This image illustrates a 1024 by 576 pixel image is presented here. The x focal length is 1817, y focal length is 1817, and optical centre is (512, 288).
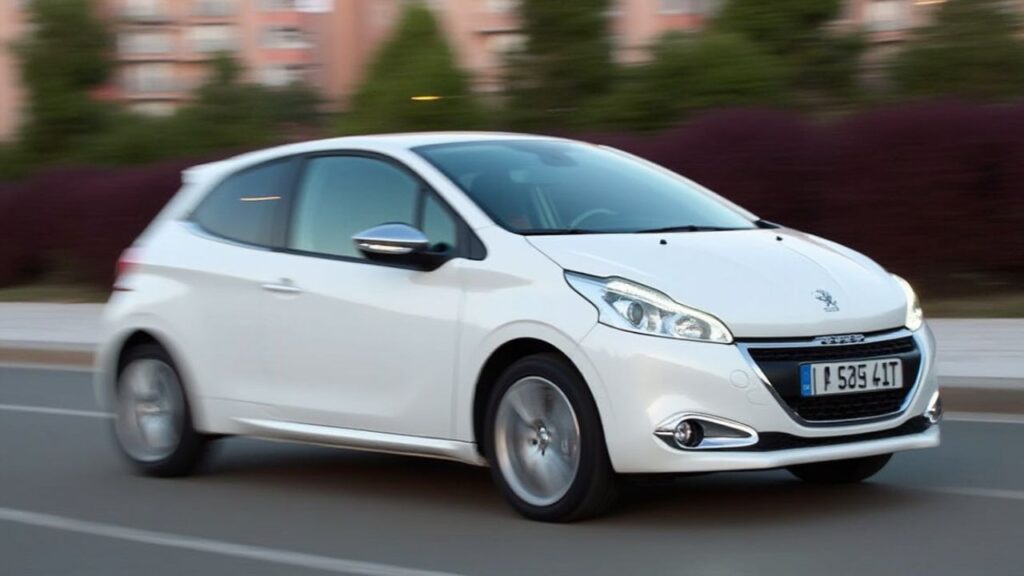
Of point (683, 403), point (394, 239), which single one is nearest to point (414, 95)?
point (394, 239)

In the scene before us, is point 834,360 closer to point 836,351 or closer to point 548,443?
→ point 836,351

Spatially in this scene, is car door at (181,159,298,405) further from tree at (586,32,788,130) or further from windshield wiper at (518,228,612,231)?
tree at (586,32,788,130)

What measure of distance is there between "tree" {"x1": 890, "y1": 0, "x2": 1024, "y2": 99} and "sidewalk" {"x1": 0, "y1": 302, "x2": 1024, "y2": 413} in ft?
18.3

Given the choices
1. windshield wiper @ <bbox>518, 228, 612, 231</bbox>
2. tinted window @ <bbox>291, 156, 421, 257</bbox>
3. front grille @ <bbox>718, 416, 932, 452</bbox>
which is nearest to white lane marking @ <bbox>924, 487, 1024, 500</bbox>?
front grille @ <bbox>718, 416, 932, 452</bbox>

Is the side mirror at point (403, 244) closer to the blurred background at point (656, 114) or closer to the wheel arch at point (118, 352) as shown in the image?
the wheel arch at point (118, 352)

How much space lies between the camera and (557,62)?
21.7 meters

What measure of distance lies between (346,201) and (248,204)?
76cm

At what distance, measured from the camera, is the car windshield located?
293 inches

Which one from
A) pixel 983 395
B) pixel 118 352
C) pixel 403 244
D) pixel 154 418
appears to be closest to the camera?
pixel 403 244

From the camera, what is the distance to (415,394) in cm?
737

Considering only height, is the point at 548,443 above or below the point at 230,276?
below

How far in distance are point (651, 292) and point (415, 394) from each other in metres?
1.21

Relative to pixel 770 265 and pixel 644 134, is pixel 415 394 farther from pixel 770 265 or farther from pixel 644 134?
pixel 644 134

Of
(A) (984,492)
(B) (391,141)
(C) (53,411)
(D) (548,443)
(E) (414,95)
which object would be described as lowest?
(C) (53,411)
